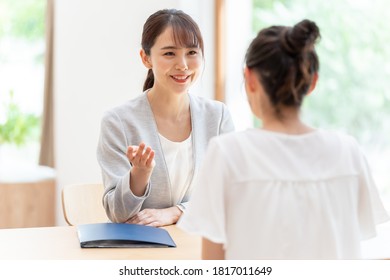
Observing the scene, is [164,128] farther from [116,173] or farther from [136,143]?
[116,173]

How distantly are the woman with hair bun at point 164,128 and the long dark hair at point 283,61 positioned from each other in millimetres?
824

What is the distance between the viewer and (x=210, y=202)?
1.33 metres

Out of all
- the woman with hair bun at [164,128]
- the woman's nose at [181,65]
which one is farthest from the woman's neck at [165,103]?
the woman's nose at [181,65]

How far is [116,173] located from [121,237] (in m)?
0.33

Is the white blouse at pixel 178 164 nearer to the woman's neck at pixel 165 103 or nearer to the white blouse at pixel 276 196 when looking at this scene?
the woman's neck at pixel 165 103

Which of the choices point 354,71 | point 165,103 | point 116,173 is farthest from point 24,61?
point 116,173

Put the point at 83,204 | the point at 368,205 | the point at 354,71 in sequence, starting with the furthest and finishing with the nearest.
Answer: the point at 354,71 → the point at 83,204 → the point at 368,205

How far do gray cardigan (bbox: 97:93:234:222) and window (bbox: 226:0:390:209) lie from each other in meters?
1.28

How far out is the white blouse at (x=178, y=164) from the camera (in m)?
2.30

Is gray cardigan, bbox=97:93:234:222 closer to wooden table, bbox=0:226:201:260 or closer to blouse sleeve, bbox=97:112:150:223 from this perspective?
blouse sleeve, bbox=97:112:150:223

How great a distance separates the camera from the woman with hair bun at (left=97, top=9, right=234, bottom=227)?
7.13ft

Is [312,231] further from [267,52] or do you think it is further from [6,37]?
[6,37]

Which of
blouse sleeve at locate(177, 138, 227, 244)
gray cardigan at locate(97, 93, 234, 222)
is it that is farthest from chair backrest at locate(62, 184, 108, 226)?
blouse sleeve at locate(177, 138, 227, 244)

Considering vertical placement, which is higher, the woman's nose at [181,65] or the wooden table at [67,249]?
the woman's nose at [181,65]
